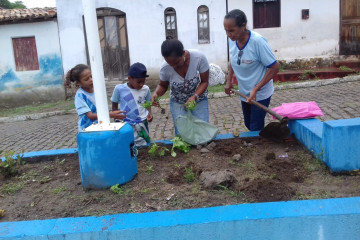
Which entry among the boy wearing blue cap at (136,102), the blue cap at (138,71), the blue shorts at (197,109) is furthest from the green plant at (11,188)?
the blue shorts at (197,109)

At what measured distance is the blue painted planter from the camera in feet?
7.88

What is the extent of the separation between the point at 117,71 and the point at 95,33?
1067 centimetres

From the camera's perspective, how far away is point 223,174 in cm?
241

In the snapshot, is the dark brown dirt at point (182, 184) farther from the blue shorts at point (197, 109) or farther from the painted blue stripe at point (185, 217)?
the blue shorts at point (197, 109)

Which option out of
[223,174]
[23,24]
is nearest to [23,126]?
[23,24]

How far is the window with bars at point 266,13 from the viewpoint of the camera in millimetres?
11805

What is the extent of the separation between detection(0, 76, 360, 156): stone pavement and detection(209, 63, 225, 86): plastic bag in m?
2.00

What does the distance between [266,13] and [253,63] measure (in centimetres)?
943

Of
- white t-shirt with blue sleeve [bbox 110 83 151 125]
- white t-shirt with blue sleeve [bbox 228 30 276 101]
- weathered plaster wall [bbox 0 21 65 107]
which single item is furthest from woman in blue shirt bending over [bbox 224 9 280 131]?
weathered plaster wall [bbox 0 21 65 107]

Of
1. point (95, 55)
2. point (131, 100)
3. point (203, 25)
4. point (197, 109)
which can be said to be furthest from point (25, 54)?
point (95, 55)

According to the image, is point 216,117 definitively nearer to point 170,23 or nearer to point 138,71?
point 138,71

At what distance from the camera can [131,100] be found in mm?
3635

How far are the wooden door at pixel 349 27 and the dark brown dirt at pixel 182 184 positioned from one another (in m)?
10.3

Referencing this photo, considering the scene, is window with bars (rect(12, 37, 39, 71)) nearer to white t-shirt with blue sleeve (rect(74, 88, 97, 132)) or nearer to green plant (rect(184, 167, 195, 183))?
white t-shirt with blue sleeve (rect(74, 88, 97, 132))
